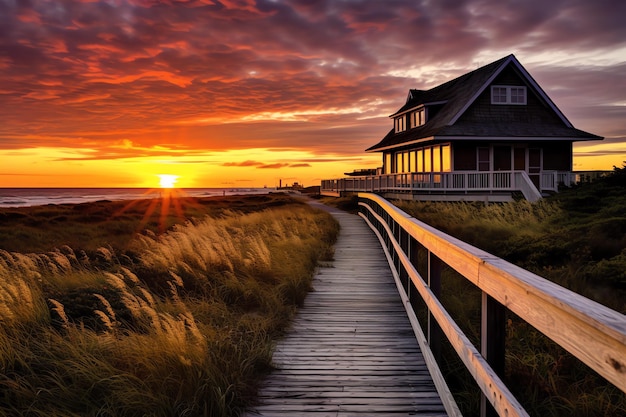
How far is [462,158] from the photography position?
2853cm

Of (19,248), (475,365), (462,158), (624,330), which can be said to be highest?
(462,158)

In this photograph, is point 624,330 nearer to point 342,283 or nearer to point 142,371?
point 142,371

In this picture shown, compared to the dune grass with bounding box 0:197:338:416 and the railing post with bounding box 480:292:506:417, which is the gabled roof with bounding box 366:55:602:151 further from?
the railing post with bounding box 480:292:506:417

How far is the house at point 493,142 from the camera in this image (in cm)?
2605

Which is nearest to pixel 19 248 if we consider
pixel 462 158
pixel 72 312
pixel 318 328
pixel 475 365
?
pixel 72 312

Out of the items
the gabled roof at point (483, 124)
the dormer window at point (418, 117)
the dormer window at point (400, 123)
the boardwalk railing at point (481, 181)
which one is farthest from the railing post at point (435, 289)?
the dormer window at point (400, 123)

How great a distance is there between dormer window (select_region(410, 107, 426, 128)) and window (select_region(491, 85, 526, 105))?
16.9 ft

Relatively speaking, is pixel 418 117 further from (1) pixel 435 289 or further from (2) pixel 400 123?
(1) pixel 435 289

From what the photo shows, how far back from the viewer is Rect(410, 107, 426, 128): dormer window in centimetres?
3297

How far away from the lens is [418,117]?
33906 mm

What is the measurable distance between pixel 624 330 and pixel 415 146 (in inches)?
1293

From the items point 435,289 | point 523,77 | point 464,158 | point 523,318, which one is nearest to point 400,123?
point 464,158

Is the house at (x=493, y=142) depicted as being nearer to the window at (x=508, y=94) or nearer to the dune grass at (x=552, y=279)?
the window at (x=508, y=94)

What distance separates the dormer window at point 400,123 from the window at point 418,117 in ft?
4.17
